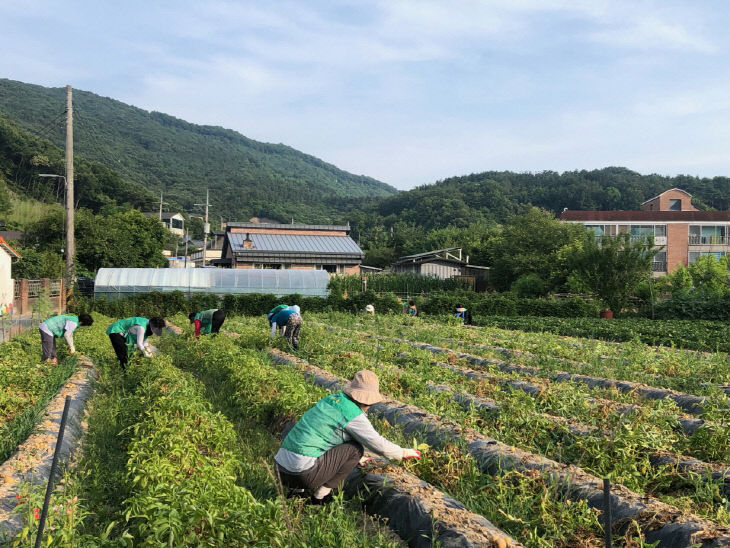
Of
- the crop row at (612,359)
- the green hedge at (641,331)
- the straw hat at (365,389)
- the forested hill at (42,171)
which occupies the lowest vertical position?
the green hedge at (641,331)

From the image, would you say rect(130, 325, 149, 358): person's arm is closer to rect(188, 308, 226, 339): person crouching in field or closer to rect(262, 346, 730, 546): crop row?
rect(188, 308, 226, 339): person crouching in field

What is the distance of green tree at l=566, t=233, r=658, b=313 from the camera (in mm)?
28359

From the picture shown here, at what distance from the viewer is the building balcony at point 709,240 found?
4978cm

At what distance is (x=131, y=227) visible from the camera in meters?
47.7

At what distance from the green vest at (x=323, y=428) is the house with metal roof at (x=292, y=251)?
3163cm

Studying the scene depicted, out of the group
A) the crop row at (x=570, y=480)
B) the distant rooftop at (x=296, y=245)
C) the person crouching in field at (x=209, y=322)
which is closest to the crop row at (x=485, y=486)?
the crop row at (x=570, y=480)

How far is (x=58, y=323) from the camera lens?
10359 millimetres

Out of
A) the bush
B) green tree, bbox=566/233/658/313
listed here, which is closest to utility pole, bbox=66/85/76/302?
green tree, bbox=566/233/658/313

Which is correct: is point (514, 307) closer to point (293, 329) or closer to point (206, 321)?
point (293, 329)

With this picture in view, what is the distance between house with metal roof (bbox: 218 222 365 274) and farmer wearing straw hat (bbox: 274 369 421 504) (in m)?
31.6

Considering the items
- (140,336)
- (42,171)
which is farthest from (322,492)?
(42,171)

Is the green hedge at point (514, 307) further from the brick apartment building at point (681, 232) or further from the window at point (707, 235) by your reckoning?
the window at point (707, 235)

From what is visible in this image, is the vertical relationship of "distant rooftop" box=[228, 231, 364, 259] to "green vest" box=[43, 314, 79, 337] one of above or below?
above

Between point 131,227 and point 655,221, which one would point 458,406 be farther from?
point 655,221
